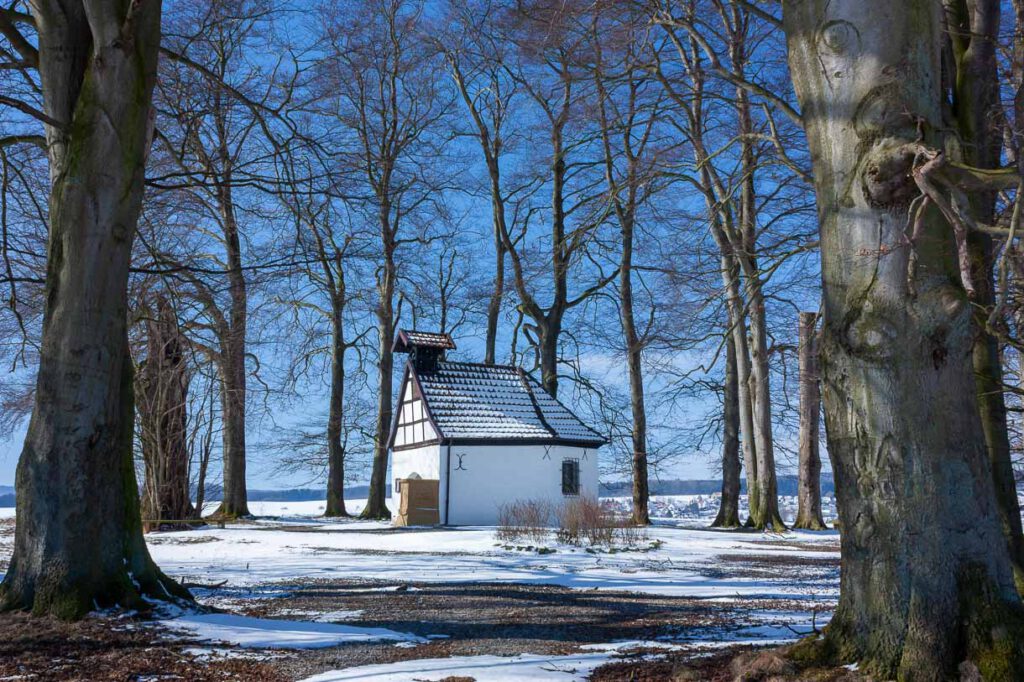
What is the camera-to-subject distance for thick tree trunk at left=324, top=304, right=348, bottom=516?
28.6 meters

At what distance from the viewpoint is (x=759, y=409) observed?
20594mm

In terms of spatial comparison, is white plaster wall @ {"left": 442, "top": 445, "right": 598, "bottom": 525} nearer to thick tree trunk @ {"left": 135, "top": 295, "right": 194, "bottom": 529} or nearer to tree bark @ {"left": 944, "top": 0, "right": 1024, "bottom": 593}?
thick tree trunk @ {"left": 135, "top": 295, "right": 194, "bottom": 529}

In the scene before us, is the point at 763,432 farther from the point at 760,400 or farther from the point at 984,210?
the point at 984,210

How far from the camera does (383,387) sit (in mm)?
27875

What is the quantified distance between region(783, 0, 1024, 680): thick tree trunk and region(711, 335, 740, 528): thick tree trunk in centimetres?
2009

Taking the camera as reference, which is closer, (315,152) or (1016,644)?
(1016,644)

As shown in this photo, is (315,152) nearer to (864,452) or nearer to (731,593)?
(731,593)

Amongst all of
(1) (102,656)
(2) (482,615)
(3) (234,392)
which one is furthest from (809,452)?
(1) (102,656)

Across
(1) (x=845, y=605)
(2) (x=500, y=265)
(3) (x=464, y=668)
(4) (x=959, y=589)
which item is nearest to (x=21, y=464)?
(3) (x=464, y=668)

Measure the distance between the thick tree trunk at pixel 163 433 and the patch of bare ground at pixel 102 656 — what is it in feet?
42.8

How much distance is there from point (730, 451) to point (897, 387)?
22053 mm

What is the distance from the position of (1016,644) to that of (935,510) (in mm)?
607

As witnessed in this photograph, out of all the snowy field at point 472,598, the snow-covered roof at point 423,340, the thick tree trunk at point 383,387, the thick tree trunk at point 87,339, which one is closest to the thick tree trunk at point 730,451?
the snowy field at point 472,598

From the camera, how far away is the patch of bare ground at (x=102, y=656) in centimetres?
458
